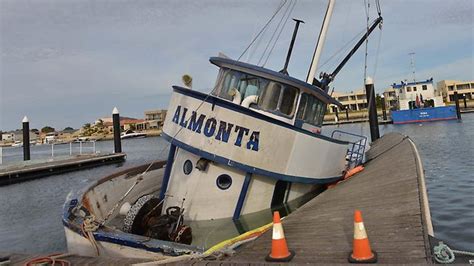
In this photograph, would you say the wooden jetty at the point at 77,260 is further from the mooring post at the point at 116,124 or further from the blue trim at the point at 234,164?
the mooring post at the point at 116,124

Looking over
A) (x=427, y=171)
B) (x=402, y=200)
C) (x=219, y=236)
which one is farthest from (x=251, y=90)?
(x=427, y=171)

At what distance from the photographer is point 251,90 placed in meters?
8.73

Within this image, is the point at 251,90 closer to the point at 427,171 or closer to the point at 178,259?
the point at 178,259

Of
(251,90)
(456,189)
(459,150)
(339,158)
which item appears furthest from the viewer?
(459,150)

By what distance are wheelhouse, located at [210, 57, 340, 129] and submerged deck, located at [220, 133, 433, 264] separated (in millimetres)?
2265

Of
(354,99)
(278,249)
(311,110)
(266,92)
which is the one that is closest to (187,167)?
(266,92)

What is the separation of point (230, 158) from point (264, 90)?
198 cm

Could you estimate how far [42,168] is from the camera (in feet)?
95.7

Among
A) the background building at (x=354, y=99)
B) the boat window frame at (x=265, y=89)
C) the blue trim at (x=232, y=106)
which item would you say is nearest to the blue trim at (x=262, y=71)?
the boat window frame at (x=265, y=89)

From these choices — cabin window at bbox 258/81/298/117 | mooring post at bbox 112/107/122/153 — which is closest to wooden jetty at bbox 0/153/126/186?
mooring post at bbox 112/107/122/153

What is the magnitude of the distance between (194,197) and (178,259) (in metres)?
3.77

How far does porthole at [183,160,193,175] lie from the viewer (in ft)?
28.1

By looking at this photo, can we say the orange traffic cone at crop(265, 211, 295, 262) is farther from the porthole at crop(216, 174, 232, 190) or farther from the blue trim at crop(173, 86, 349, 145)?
the porthole at crop(216, 174, 232, 190)

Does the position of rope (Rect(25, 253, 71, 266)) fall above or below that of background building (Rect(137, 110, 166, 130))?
below
